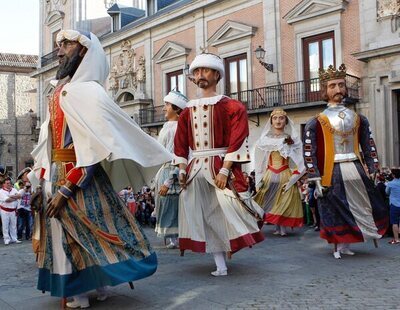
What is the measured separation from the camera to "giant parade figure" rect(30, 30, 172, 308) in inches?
144

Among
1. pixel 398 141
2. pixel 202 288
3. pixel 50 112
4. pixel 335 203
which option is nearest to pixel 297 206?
pixel 335 203

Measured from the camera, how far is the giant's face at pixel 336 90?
6.27 metres

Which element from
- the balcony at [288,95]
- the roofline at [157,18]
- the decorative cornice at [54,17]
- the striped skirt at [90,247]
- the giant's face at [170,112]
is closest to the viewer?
the striped skirt at [90,247]

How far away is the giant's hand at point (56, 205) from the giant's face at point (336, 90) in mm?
3781

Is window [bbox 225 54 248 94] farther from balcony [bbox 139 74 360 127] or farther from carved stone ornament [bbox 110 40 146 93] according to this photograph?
carved stone ornament [bbox 110 40 146 93]

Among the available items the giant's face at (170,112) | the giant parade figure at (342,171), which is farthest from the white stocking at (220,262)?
the giant's face at (170,112)

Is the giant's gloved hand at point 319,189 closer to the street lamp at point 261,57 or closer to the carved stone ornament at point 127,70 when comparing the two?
the street lamp at point 261,57

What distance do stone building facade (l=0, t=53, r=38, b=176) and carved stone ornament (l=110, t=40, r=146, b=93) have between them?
14879 mm

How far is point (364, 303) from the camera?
388 cm

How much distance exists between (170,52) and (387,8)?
10326 mm

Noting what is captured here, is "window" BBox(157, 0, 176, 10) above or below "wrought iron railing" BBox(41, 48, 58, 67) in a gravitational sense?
above

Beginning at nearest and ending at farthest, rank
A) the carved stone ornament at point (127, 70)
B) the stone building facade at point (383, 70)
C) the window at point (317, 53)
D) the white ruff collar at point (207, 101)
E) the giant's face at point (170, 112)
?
the white ruff collar at point (207, 101) < the giant's face at point (170, 112) < the stone building facade at point (383, 70) < the window at point (317, 53) < the carved stone ornament at point (127, 70)

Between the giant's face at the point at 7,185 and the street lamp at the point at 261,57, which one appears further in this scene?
the street lamp at the point at 261,57

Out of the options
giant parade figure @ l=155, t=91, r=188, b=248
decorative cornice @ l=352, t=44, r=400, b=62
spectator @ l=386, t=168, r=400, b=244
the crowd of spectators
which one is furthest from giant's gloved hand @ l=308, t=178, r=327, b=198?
decorative cornice @ l=352, t=44, r=400, b=62
